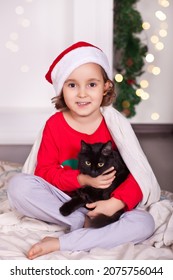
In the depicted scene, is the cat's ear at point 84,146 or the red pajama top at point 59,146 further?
the red pajama top at point 59,146

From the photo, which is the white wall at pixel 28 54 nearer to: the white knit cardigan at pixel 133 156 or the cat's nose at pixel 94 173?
the white knit cardigan at pixel 133 156

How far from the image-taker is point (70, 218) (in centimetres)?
164

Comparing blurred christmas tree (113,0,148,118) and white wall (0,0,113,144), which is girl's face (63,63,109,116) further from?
blurred christmas tree (113,0,148,118)

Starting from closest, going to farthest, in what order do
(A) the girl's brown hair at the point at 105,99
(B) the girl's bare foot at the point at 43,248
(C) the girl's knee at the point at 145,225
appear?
1. (B) the girl's bare foot at the point at 43,248
2. (C) the girl's knee at the point at 145,225
3. (A) the girl's brown hair at the point at 105,99

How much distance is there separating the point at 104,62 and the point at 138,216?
1.76 feet

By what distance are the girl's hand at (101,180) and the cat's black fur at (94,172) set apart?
0.5 inches

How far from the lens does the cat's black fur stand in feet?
5.21

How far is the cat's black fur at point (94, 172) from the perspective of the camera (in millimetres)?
1587

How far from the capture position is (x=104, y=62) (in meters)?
1.76

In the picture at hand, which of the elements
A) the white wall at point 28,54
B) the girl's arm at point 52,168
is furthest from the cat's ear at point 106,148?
the white wall at point 28,54

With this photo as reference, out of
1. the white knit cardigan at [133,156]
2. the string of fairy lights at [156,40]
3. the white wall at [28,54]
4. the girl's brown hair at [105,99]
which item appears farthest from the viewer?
the string of fairy lights at [156,40]

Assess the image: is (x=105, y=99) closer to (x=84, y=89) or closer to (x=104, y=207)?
(x=84, y=89)

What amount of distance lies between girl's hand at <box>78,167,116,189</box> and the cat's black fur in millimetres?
12
